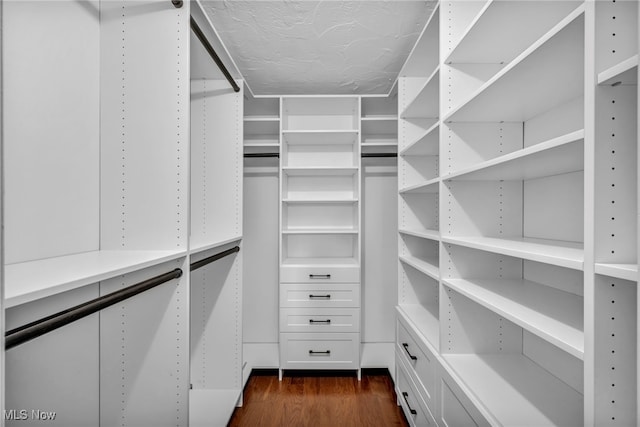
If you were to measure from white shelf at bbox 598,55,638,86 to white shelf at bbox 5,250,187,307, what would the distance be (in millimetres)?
1216

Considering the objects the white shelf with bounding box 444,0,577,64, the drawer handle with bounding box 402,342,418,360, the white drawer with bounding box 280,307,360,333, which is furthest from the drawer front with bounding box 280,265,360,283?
the white shelf with bounding box 444,0,577,64

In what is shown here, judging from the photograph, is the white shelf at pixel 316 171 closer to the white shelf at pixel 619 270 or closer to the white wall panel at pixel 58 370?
the white wall panel at pixel 58 370

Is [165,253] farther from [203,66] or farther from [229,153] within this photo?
[203,66]

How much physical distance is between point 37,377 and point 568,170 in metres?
1.96

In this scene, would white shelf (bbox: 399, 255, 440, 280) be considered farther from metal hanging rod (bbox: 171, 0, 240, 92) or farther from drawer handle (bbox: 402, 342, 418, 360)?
metal hanging rod (bbox: 171, 0, 240, 92)

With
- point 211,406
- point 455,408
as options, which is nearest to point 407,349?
point 455,408

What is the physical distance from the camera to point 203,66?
5.94ft

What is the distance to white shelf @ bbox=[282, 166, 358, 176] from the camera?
239 centimetres

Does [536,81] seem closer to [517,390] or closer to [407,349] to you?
[517,390]

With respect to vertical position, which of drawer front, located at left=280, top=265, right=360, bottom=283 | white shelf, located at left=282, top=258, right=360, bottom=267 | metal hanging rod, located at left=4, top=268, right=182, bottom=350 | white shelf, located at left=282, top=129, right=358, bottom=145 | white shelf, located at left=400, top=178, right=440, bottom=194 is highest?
white shelf, located at left=282, top=129, right=358, bottom=145

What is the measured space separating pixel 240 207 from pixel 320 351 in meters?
1.25

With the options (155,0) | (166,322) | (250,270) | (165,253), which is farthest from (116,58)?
(250,270)

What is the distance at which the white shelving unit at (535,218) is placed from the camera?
2.13ft

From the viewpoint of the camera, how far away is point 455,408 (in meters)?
1.20
